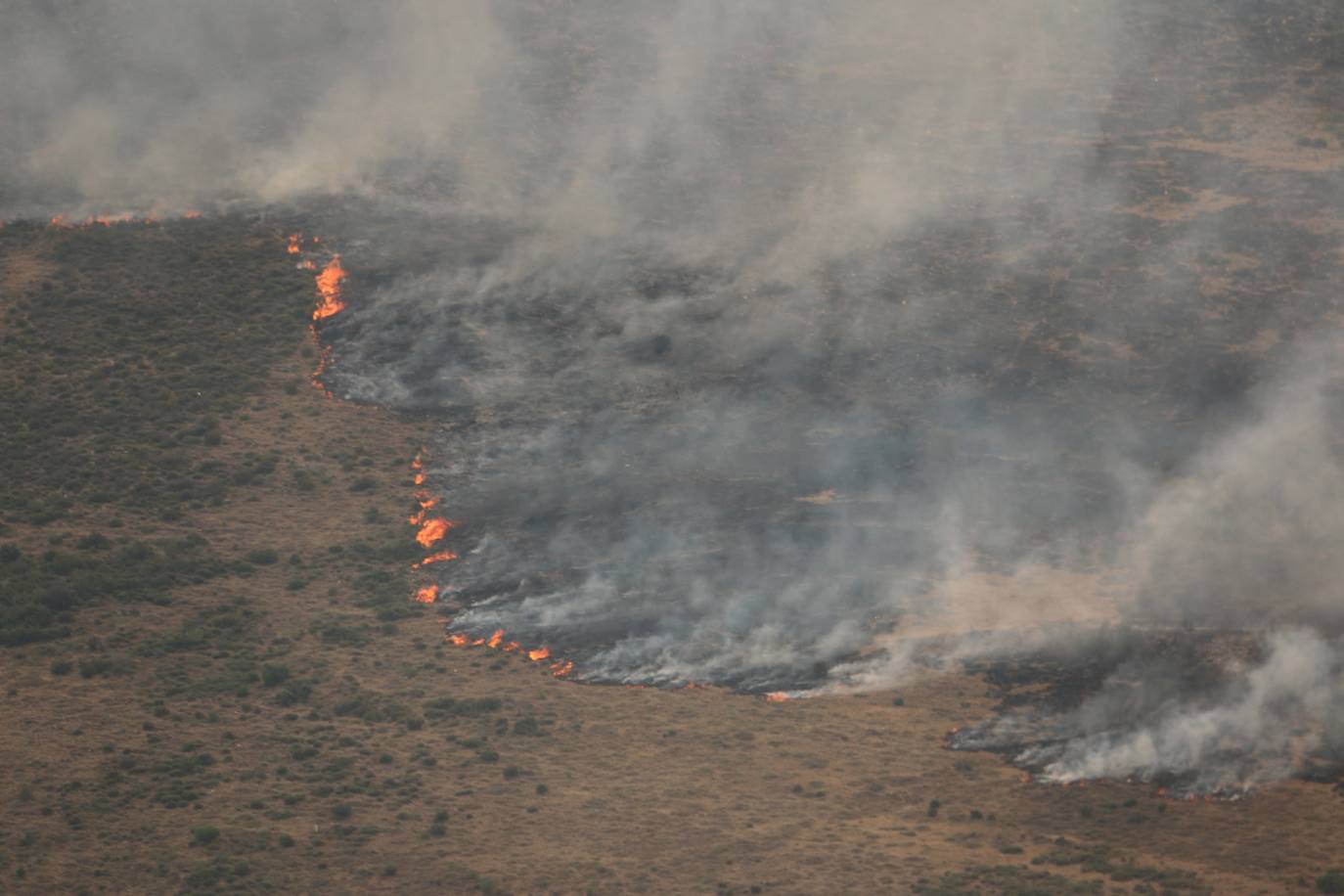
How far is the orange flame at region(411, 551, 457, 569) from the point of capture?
71500 millimetres

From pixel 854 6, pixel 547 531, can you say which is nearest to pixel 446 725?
pixel 547 531

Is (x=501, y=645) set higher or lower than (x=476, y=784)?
higher

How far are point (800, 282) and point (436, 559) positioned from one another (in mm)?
24015

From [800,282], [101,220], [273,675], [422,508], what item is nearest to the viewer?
[273,675]

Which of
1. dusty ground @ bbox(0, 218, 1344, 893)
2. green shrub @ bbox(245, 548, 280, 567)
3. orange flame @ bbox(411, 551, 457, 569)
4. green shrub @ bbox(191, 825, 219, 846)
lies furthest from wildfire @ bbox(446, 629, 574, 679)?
green shrub @ bbox(191, 825, 219, 846)

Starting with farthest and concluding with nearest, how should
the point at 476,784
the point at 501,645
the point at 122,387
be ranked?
the point at 122,387, the point at 501,645, the point at 476,784

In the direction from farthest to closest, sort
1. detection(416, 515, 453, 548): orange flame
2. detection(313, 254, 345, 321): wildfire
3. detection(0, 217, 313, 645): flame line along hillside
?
detection(313, 254, 345, 321): wildfire, detection(416, 515, 453, 548): orange flame, detection(0, 217, 313, 645): flame line along hillside

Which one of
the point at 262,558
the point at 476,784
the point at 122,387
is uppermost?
the point at 122,387

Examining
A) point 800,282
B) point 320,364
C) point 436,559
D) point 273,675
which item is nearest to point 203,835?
point 273,675

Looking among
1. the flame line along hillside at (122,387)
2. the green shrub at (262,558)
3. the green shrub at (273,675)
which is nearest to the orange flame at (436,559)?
the green shrub at (262,558)

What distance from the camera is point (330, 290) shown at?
85.8 m

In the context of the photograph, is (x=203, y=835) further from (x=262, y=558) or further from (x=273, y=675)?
(x=262, y=558)

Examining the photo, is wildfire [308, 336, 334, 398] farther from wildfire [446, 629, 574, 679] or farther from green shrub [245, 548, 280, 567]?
wildfire [446, 629, 574, 679]

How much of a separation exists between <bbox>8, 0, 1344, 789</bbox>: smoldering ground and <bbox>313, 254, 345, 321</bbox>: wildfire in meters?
0.86
